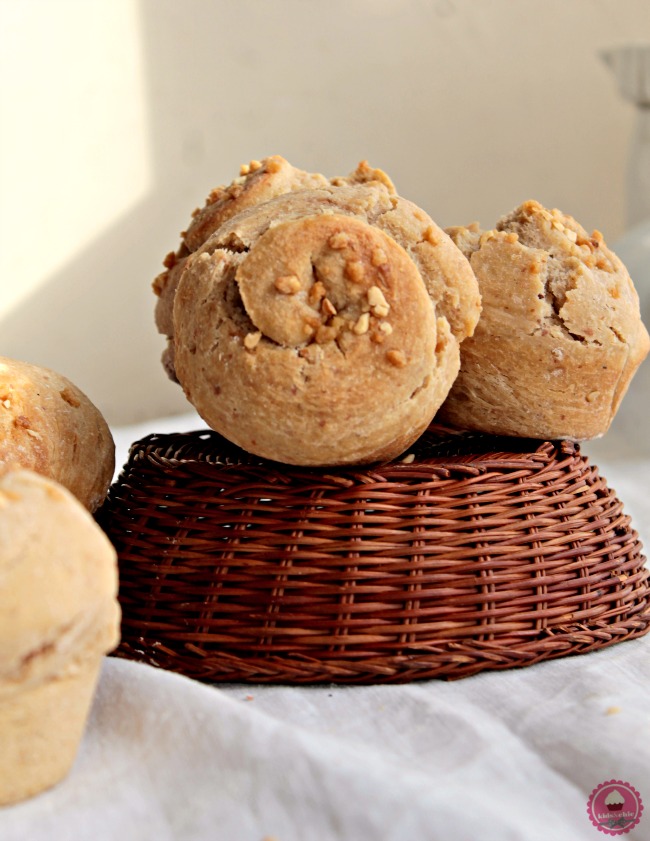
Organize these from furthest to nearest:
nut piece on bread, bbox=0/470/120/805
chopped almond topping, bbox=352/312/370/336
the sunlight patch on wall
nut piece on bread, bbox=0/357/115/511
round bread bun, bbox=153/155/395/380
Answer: the sunlight patch on wall → round bread bun, bbox=153/155/395/380 → nut piece on bread, bbox=0/357/115/511 → chopped almond topping, bbox=352/312/370/336 → nut piece on bread, bbox=0/470/120/805

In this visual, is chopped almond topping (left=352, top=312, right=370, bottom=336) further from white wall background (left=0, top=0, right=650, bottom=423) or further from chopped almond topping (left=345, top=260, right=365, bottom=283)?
white wall background (left=0, top=0, right=650, bottom=423)

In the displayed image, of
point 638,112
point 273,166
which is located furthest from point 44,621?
point 638,112

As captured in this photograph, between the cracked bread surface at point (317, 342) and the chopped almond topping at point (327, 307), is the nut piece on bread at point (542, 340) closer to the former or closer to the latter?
the cracked bread surface at point (317, 342)

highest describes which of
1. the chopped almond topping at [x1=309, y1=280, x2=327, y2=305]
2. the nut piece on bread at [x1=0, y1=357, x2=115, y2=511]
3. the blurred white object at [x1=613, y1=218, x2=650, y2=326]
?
the chopped almond topping at [x1=309, y1=280, x2=327, y2=305]

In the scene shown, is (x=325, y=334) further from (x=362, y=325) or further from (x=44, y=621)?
(x=44, y=621)

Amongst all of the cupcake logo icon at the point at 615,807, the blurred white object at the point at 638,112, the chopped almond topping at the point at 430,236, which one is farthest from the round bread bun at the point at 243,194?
the blurred white object at the point at 638,112

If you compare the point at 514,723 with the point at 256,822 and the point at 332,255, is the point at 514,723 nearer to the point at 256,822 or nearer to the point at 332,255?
the point at 256,822

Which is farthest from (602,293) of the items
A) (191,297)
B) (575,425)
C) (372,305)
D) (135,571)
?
(135,571)

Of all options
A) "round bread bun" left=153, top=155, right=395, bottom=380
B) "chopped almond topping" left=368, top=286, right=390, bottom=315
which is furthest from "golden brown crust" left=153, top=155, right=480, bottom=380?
"chopped almond topping" left=368, top=286, right=390, bottom=315
